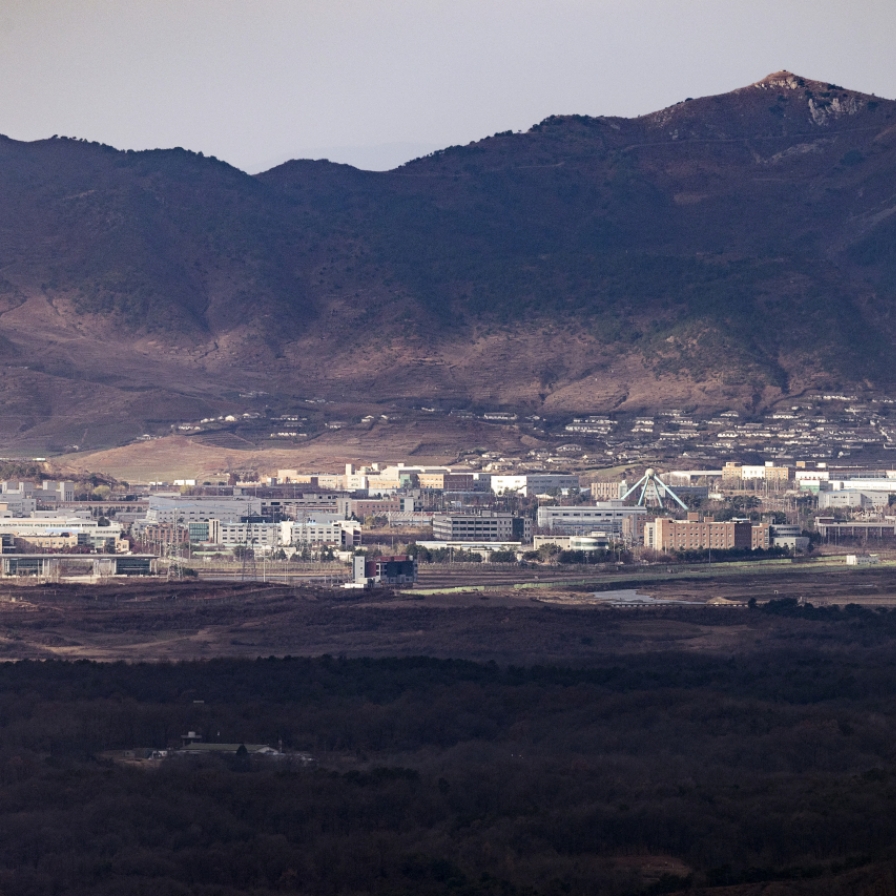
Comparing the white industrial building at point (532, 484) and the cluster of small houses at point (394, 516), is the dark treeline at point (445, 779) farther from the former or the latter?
the white industrial building at point (532, 484)

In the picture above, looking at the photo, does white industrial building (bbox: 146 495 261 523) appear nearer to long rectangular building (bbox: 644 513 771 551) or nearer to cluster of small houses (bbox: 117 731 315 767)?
long rectangular building (bbox: 644 513 771 551)

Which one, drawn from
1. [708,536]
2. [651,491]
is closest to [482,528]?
[708,536]

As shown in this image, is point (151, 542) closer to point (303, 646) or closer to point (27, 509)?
point (27, 509)

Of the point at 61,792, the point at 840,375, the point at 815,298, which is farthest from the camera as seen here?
the point at 815,298

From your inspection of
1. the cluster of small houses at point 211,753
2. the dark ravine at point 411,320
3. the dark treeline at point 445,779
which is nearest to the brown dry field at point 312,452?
the dark ravine at point 411,320

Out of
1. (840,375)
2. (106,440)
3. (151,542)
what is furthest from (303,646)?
(840,375)

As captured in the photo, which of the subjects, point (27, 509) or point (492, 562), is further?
point (27, 509)
